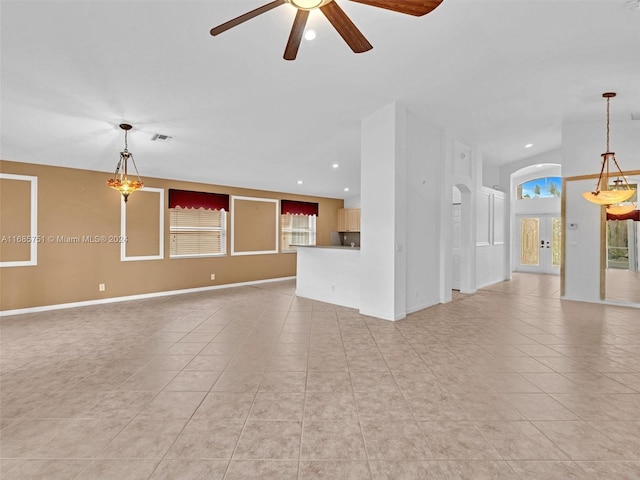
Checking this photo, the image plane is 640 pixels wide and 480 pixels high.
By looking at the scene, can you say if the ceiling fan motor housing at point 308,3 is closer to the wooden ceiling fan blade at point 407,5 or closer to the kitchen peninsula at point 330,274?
the wooden ceiling fan blade at point 407,5

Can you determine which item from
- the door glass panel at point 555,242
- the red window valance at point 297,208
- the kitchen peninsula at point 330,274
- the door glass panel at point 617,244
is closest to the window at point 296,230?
the red window valance at point 297,208

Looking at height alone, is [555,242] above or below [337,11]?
below

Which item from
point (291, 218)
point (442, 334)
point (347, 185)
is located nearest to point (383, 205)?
point (442, 334)

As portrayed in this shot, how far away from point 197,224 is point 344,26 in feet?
21.6

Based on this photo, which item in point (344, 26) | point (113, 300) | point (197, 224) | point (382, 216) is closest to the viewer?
point (344, 26)

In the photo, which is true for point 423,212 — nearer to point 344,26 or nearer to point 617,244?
point 344,26

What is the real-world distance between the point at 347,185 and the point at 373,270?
4693mm

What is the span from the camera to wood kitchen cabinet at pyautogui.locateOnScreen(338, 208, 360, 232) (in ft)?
33.4

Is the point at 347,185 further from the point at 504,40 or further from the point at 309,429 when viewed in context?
the point at 309,429

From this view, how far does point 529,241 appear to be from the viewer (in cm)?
1067

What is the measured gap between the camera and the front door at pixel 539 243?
10164 mm

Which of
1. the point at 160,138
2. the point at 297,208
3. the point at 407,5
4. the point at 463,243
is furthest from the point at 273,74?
the point at 297,208

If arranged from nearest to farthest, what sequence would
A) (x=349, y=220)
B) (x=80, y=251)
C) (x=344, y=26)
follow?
(x=344, y=26), (x=80, y=251), (x=349, y=220)

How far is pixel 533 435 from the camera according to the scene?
6.87ft
